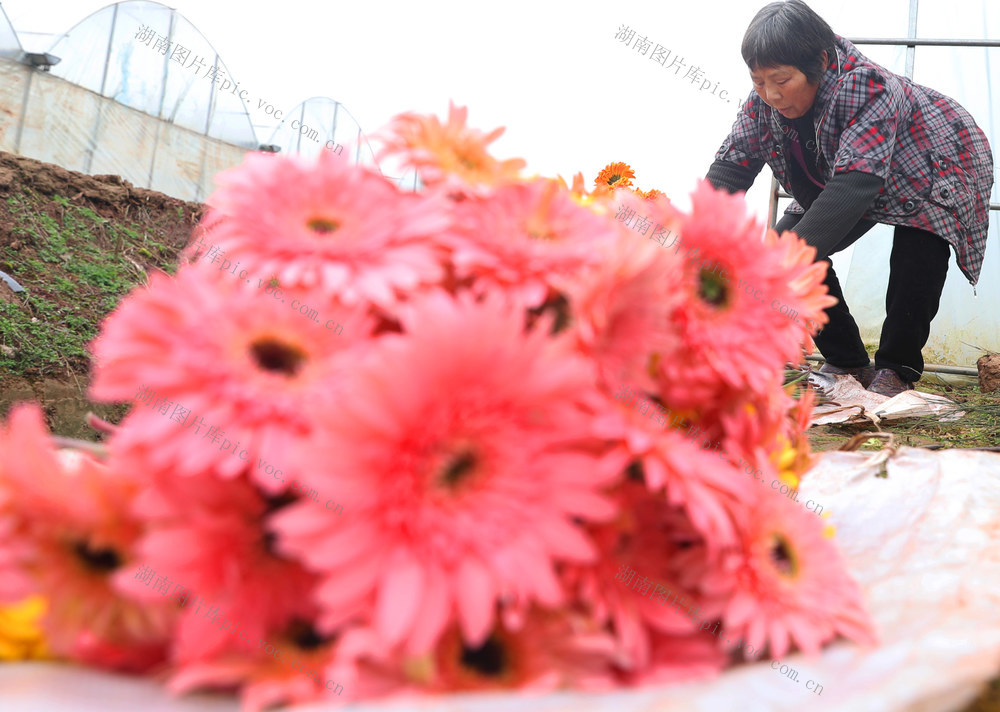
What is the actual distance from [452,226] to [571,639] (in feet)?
0.87

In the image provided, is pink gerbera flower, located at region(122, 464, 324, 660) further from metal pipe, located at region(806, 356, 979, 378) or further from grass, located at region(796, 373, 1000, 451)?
metal pipe, located at region(806, 356, 979, 378)

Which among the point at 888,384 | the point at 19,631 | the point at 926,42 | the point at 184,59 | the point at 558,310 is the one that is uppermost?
the point at 926,42

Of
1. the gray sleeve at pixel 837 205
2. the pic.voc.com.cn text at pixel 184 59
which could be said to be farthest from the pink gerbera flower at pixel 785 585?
the pic.voc.com.cn text at pixel 184 59

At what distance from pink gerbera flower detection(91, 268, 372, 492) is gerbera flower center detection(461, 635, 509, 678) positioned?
5.8 inches

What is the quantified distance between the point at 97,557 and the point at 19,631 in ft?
0.27

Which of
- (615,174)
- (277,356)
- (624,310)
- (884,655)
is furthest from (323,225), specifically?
(615,174)

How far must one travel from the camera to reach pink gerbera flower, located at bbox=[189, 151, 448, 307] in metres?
0.41

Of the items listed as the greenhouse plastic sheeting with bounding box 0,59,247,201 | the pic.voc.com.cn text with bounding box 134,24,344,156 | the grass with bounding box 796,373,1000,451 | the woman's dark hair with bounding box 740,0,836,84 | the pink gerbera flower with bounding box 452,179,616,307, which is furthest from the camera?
the pic.voc.com.cn text with bounding box 134,24,344,156

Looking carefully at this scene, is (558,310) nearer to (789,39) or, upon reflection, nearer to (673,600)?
(673,600)

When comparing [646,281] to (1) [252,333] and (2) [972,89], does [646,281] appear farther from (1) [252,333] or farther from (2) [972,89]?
(2) [972,89]

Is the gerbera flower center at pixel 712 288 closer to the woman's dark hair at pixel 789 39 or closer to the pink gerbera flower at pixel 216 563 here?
the pink gerbera flower at pixel 216 563

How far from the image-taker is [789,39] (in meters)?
2.06

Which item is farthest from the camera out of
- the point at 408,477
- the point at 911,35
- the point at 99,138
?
the point at 99,138

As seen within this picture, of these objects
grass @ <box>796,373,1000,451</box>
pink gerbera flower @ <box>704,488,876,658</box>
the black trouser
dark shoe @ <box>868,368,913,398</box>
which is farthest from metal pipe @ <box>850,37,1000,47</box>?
pink gerbera flower @ <box>704,488,876,658</box>
